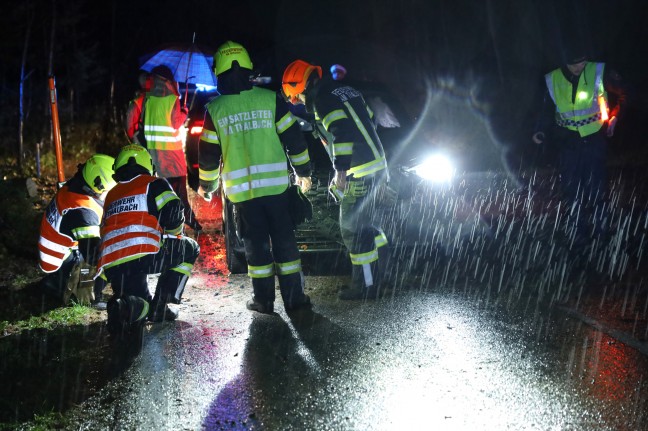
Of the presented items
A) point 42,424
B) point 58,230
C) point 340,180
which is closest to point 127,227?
point 58,230

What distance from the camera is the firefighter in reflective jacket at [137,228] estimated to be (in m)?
4.45

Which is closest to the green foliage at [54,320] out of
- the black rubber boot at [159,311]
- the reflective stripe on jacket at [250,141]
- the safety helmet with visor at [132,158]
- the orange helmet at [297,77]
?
the black rubber boot at [159,311]

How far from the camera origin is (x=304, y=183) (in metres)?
5.23

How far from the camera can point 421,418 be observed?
123 inches

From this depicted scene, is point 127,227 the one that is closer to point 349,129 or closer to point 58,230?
point 58,230

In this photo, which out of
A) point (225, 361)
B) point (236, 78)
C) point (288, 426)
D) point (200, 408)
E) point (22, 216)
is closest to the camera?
point (288, 426)

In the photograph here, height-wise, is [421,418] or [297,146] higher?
[297,146]

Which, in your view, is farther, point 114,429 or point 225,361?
point 225,361

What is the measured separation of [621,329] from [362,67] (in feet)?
48.4

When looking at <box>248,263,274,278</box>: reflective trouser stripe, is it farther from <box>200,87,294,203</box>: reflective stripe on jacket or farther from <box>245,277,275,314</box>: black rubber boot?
<box>200,87,294,203</box>: reflective stripe on jacket

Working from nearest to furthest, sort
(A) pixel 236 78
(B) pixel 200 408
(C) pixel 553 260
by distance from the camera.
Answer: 1. (B) pixel 200 408
2. (A) pixel 236 78
3. (C) pixel 553 260

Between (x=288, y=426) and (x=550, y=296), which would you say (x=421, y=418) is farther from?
(x=550, y=296)

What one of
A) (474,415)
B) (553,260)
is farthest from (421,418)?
(553,260)

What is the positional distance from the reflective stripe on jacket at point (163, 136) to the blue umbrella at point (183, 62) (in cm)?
130
